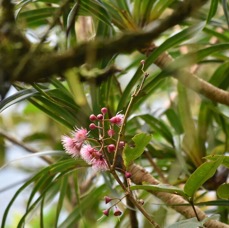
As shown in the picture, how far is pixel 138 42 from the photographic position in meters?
0.39

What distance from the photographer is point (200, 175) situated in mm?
748

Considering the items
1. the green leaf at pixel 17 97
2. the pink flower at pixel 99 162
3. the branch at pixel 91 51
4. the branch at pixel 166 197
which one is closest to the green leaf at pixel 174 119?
the branch at pixel 166 197

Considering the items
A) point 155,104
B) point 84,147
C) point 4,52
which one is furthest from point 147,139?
point 155,104

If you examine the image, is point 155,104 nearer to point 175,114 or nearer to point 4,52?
point 175,114

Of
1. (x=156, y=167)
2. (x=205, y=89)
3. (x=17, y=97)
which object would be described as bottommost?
(x=156, y=167)

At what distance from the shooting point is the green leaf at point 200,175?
0.73 metres

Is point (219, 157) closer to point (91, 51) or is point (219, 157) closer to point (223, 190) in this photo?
point (223, 190)

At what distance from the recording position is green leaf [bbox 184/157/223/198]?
2.41 ft

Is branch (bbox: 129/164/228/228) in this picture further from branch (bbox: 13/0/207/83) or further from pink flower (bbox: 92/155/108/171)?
branch (bbox: 13/0/207/83)

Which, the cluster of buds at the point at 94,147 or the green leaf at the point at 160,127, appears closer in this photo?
the cluster of buds at the point at 94,147

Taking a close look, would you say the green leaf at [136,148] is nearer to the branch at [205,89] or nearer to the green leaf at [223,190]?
the green leaf at [223,190]

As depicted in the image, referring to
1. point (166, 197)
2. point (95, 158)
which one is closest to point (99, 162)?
point (95, 158)

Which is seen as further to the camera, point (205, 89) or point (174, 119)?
point (174, 119)

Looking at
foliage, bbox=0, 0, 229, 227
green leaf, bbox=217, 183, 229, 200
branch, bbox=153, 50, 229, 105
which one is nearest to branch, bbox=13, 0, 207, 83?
foliage, bbox=0, 0, 229, 227
